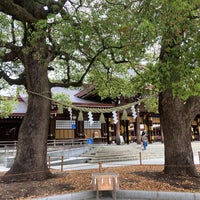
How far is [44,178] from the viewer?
761 cm

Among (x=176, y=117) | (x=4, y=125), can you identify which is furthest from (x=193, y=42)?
(x=4, y=125)

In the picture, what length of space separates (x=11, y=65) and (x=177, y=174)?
864cm

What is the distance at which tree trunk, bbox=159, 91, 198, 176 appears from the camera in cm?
755

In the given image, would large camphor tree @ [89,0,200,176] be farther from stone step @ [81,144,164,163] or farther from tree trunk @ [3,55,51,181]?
stone step @ [81,144,164,163]

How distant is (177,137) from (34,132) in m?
4.95

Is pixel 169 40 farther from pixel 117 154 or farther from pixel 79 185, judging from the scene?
pixel 117 154

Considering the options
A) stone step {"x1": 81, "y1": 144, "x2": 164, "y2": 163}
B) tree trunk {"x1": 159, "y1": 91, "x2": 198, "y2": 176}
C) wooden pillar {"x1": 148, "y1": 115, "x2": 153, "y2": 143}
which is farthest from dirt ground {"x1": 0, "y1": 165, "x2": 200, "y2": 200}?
wooden pillar {"x1": 148, "y1": 115, "x2": 153, "y2": 143}

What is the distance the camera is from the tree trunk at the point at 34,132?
749 cm

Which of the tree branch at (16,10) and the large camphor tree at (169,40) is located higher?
the tree branch at (16,10)

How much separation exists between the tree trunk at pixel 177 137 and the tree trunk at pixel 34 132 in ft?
14.0

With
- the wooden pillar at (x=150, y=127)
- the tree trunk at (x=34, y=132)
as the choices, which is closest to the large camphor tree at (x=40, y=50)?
the tree trunk at (x=34, y=132)

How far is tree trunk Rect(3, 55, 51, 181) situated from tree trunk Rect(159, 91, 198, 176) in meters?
4.28

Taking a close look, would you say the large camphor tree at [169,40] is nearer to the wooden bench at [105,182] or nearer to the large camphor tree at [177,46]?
the large camphor tree at [177,46]

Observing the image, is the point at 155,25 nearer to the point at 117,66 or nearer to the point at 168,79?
the point at 168,79
